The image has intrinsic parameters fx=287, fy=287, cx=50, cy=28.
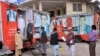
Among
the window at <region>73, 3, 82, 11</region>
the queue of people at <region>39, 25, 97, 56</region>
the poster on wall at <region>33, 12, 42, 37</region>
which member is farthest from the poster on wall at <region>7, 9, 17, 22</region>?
the window at <region>73, 3, 82, 11</region>

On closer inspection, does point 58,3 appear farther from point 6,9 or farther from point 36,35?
point 6,9

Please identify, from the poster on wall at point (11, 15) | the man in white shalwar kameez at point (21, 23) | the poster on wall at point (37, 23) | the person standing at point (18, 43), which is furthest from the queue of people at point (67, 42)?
the poster on wall at point (37, 23)

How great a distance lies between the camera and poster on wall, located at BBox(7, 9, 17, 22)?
16562 millimetres

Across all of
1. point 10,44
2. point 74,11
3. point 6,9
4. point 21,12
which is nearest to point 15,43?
point 10,44

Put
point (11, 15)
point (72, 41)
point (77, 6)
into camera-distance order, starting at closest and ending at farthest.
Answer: point (72, 41) → point (11, 15) → point (77, 6)

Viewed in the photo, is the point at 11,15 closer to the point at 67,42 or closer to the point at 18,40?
the point at 18,40

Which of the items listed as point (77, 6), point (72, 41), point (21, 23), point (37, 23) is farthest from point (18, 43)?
point (77, 6)

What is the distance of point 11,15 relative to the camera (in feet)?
54.9

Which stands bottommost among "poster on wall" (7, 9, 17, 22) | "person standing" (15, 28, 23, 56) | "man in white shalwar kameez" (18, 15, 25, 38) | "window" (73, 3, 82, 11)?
"person standing" (15, 28, 23, 56)

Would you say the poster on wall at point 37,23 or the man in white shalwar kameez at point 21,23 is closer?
the man in white shalwar kameez at point 21,23

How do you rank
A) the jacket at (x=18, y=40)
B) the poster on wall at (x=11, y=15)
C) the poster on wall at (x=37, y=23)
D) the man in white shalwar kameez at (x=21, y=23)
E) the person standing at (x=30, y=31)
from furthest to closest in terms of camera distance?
the poster on wall at (x=37, y=23) < the person standing at (x=30, y=31) < the man in white shalwar kameez at (x=21, y=23) < the poster on wall at (x=11, y=15) < the jacket at (x=18, y=40)

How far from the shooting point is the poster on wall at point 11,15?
16.6 m

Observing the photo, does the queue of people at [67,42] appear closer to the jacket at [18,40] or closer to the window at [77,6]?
the jacket at [18,40]

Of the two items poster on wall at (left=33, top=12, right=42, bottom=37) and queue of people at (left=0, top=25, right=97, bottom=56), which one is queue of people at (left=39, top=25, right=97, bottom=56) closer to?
queue of people at (left=0, top=25, right=97, bottom=56)
